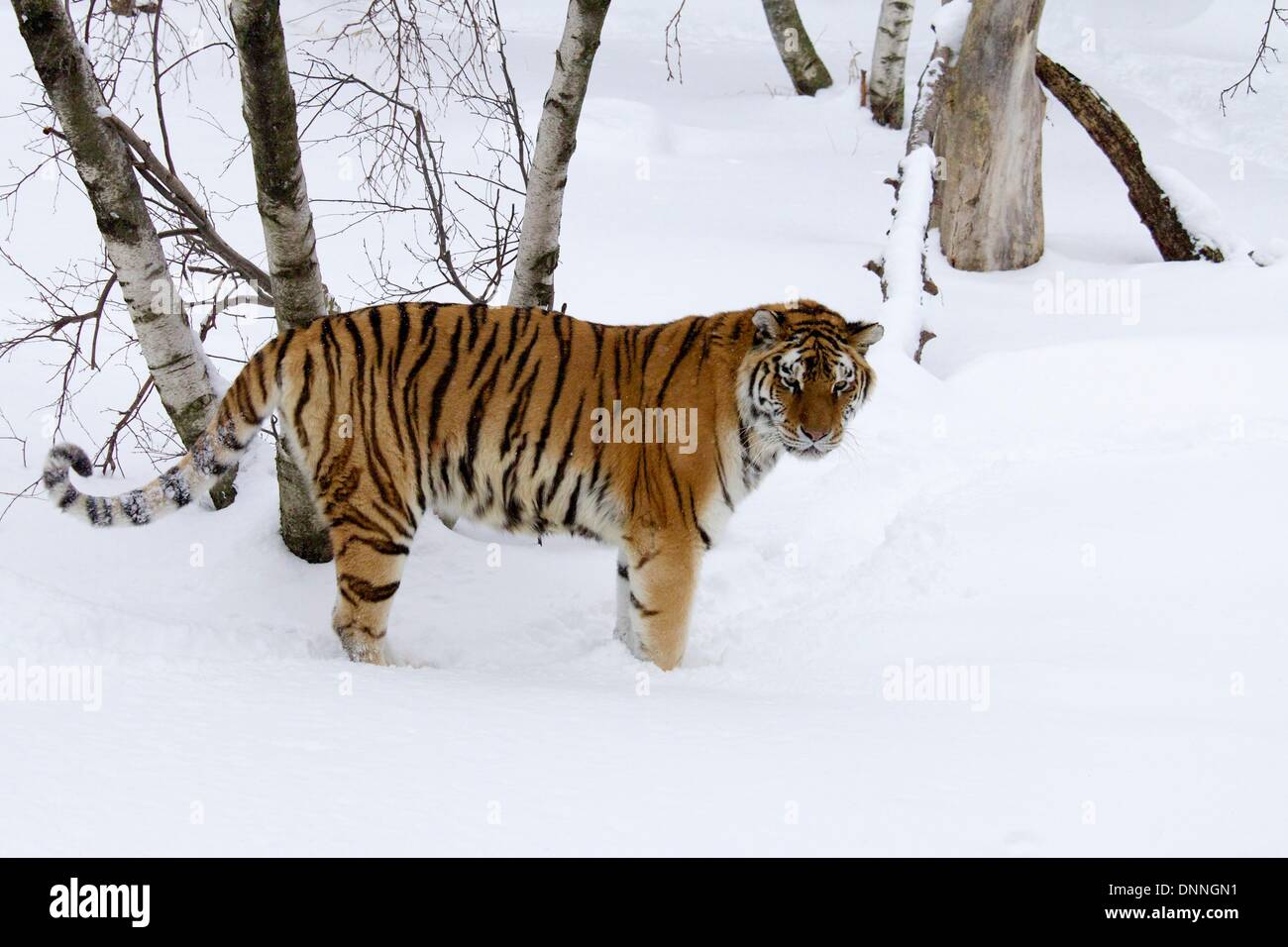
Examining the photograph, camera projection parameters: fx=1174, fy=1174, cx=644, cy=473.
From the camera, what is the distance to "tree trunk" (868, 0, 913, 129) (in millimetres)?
12320

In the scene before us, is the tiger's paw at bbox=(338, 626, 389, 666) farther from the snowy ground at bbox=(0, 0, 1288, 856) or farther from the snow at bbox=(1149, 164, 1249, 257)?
the snow at bbox=(1149, 164, 1249, 257)

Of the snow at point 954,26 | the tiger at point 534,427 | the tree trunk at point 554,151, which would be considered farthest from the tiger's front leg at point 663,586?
the snow at point 954,26

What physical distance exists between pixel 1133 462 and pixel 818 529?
1.51 m

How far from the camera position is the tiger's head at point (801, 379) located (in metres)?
4.33

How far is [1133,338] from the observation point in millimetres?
7035

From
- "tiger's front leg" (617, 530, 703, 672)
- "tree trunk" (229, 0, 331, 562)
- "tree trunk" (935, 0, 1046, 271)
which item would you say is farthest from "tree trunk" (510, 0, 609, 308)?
"tree trunk" (935, 0, 1046, 271)

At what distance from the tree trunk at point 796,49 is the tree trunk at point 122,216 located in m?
10.4

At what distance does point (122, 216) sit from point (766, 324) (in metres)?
2.69

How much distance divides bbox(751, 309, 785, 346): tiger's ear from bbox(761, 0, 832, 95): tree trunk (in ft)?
34.4

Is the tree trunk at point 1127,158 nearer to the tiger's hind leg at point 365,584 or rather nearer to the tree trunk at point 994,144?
the tree trunk at point 994,144

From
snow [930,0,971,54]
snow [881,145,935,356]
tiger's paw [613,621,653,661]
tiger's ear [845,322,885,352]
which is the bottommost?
tiger's paw [613,621,653,661]

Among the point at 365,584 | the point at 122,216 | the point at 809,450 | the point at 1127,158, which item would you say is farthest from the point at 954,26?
the point at 365,584

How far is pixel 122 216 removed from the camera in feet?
15.8

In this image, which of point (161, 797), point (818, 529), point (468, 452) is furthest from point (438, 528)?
point (161, 797)
